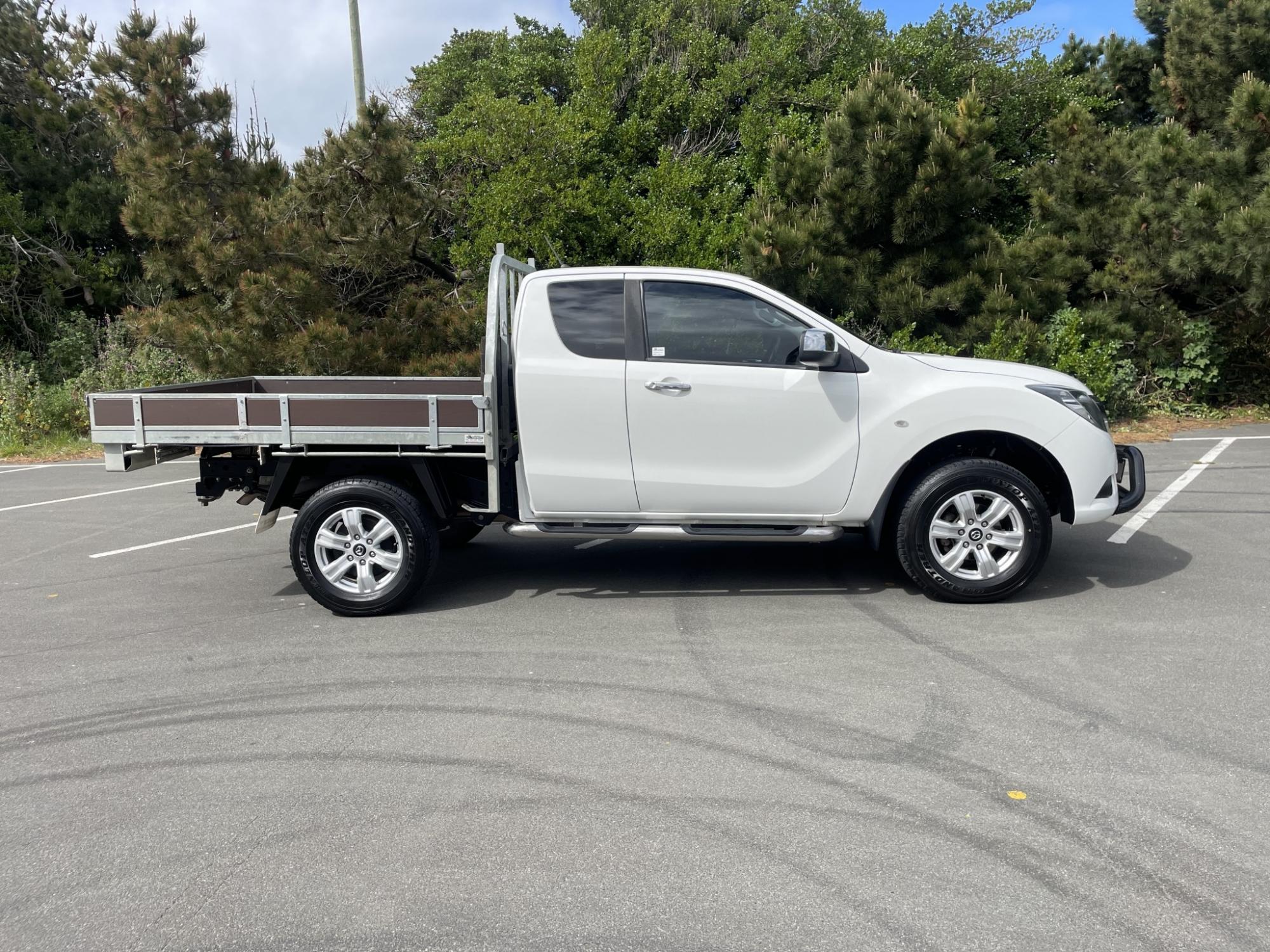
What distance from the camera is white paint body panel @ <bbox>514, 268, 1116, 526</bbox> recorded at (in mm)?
6227

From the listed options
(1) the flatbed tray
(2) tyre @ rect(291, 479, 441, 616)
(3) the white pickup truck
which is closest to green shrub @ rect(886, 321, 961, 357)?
(3) the white pickup truck

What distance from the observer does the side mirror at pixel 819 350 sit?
597cm

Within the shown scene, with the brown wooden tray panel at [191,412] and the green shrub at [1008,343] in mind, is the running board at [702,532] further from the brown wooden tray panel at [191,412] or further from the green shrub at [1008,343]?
the green shrub at [1008,343]

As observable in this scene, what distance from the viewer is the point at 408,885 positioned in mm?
3412

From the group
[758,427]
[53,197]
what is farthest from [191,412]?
[53,197]

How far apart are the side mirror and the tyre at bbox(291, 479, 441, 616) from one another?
241 cm

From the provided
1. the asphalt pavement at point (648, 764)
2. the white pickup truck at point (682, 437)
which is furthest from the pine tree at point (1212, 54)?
the white pickup truck at point (682, 437)

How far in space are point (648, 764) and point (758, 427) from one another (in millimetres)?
2528

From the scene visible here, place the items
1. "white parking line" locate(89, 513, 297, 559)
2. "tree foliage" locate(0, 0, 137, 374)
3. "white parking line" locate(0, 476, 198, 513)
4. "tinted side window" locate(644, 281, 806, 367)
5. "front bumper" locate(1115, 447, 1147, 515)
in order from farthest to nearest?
"tree foliage" locate(0, 0, 137, 374), "white parking line" locate(0, 476, 198, 513), "white parking line" locate(89, 513, 297, 559), "front bumper" locate(1115, 447, 1147, 515), "tinted side window" locate(644, 281, 806, 367)

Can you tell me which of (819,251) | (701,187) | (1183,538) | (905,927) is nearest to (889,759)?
(905,927)

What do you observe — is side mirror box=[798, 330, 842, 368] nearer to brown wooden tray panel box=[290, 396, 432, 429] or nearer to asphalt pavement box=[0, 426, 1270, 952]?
asphalt pavement box=[0, 426, 1270, 952]

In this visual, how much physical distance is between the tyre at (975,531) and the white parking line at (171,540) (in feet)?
17.2

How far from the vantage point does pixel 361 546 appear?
638 centimetres

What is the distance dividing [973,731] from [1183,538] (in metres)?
4.36
